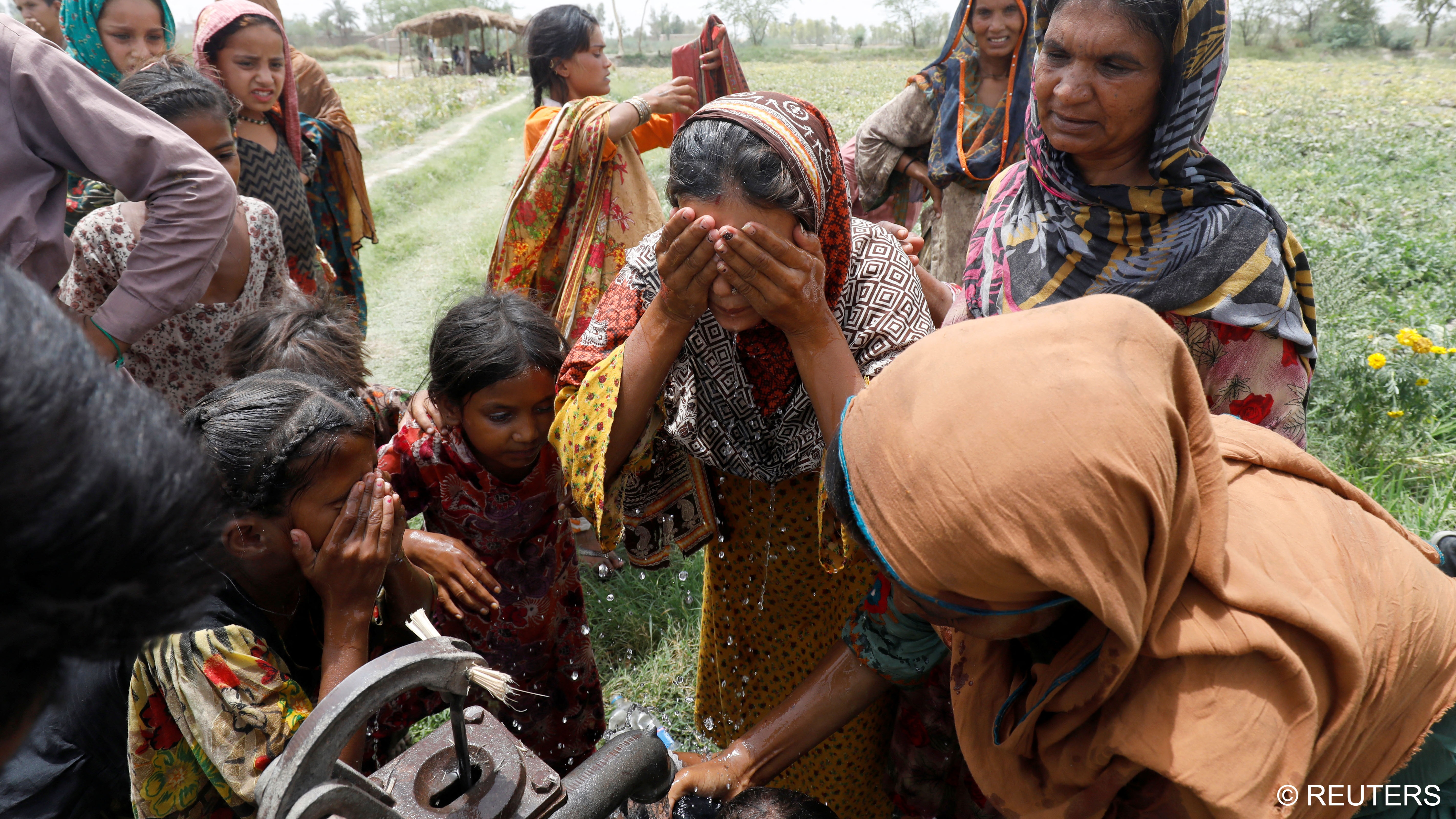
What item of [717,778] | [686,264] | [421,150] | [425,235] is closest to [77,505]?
[686,264]

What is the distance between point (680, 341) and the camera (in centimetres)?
182

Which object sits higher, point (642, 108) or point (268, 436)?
point (642, 108)

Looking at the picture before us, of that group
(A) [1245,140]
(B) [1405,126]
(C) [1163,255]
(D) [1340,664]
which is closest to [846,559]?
(D) [1340,664]

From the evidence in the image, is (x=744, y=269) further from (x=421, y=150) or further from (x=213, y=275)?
(x=421, y=150)

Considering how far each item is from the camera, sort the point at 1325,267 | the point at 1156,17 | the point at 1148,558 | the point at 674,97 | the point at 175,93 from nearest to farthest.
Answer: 1. the point at 1148,558
2. the point at 1156,17
3. the point at 175,93
4. the point at 674,97
5. the point at 1325,267

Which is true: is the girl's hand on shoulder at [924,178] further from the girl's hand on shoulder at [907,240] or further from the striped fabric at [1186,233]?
the striped fabric at [1186,233]

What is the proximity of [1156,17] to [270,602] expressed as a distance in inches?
91.0

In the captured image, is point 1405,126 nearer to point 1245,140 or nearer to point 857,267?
point 1245,140

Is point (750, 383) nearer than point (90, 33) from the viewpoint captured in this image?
Yes

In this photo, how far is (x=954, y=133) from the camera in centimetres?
392

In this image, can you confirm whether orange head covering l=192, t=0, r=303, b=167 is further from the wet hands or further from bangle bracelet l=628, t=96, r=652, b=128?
the wet hands

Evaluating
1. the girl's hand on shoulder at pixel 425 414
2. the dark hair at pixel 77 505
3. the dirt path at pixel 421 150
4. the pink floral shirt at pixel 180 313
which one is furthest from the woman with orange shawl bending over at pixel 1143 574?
the dirt path at pixel 421 150

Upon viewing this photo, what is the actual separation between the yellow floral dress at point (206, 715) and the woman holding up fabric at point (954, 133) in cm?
294

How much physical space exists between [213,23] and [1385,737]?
4.64 m
